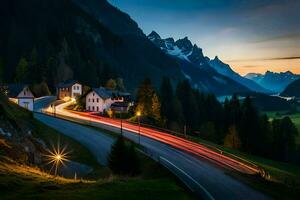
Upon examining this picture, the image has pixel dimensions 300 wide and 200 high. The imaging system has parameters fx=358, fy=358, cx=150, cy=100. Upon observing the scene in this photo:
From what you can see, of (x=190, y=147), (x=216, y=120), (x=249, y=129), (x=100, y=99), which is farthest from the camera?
(x=216, y=120)

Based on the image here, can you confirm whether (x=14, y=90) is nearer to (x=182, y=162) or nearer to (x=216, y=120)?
(x=182, y=162)

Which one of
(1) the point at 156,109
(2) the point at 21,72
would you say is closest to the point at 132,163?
(1) the point at 156,109

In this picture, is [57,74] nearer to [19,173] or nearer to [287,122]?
[287,122]

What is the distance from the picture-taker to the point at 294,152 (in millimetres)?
130875

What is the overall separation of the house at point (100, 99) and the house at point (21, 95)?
73.0ft

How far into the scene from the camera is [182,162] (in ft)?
160

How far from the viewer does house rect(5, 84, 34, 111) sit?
99562 millimetres

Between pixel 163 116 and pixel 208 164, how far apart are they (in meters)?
77.4

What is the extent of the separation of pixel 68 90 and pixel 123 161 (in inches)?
4290

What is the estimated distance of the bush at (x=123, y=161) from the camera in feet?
135

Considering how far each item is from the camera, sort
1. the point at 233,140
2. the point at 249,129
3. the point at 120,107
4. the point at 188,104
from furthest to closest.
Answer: the point at 188,104 < the point at 249,129 < the point at 120,107 < the point at 233,140

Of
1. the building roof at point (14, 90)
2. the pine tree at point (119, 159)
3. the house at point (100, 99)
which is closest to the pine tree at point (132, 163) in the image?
the pine tree at point (119, 159)

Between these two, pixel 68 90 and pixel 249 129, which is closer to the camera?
pixel 249 129

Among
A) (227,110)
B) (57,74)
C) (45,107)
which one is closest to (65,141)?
(45,107)
